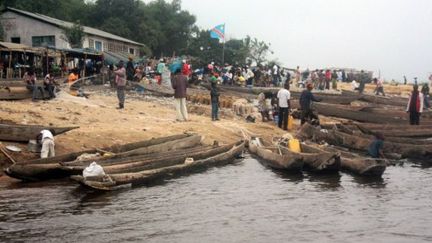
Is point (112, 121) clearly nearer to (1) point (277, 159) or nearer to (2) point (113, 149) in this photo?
(2) point (113, 149)

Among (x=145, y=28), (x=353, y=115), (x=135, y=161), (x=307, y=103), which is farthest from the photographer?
(x=145, y=28)

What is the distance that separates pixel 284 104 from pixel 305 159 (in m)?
5.78

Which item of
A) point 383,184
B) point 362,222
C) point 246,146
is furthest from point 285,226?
point 246,146

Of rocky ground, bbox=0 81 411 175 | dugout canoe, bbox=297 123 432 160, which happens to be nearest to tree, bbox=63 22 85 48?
rocky ground, bbox=0 81 411 175

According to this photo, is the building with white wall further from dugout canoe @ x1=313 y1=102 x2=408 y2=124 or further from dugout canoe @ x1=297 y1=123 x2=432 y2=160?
dugout canoe @ x1=297 y1=123 x2=432 y2=160

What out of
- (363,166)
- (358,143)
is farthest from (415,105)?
(363,166)

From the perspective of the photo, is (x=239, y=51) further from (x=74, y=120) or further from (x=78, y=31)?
(x=74, y=120)

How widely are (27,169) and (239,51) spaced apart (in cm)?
3678

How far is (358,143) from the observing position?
14.7m

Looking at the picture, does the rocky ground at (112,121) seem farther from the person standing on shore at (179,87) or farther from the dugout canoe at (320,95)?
the dugout canoe at (320,95)

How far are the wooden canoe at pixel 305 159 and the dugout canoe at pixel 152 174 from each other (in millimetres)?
1092

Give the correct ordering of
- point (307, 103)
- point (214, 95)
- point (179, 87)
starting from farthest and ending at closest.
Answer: point (214, 95) → point (307, 103) → point (179, 87)

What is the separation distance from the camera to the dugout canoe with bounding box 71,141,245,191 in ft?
29.1

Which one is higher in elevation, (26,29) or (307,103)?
(26,29)
